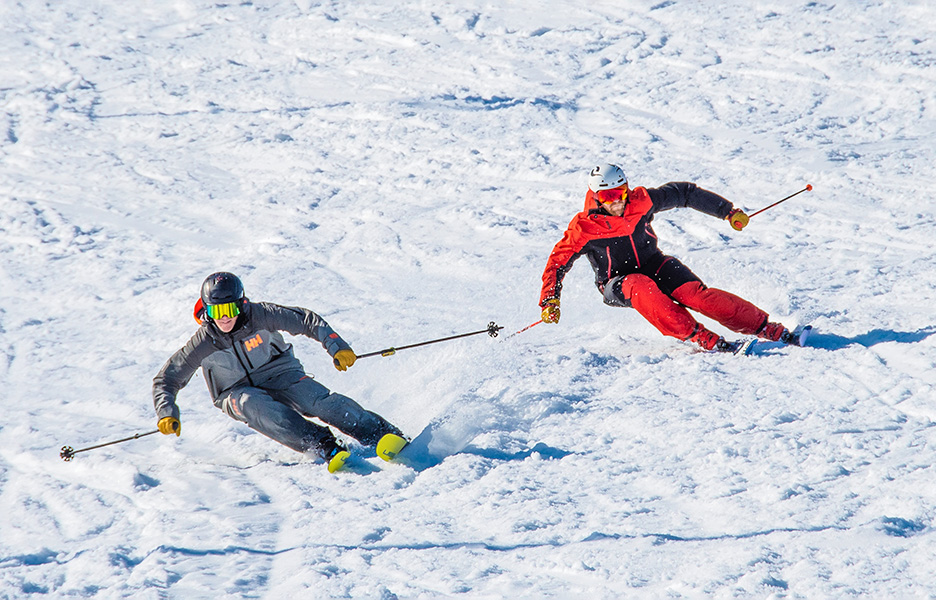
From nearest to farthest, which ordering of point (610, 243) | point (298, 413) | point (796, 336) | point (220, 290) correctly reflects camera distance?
point (220, 290) → point (298, 413) → point (796, 336) → point (610, 243)

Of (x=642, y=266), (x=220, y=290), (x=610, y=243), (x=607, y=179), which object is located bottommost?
(x=642, y=266)

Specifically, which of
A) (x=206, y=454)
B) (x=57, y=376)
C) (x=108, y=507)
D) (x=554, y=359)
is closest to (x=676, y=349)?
(x=554, y=359)

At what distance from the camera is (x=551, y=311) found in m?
5.64

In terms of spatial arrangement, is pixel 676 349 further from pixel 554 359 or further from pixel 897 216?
pixel 897 216

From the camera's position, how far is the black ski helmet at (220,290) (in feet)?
16.1

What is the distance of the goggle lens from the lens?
18.8 ft

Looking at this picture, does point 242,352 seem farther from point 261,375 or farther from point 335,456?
point 335,456

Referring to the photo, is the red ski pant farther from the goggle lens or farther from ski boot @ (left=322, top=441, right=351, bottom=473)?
ski boot @ (left=322, top=441, right=351, bottom=473)

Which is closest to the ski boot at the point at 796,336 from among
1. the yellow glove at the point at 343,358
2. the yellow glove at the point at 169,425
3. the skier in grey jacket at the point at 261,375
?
the skier in grey jacket at the point at 261,375

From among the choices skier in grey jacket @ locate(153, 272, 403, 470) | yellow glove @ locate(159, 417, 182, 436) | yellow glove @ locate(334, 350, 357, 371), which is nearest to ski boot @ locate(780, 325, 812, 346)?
skier in grey jacket @ locate(153, 272, 403, 470)

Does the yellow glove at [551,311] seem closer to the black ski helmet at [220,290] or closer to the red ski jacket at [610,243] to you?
the red ski jacket at [610,243]

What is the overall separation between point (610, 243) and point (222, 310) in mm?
2639

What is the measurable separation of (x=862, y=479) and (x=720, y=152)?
630cm

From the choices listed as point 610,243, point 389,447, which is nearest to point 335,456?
point 389,447
